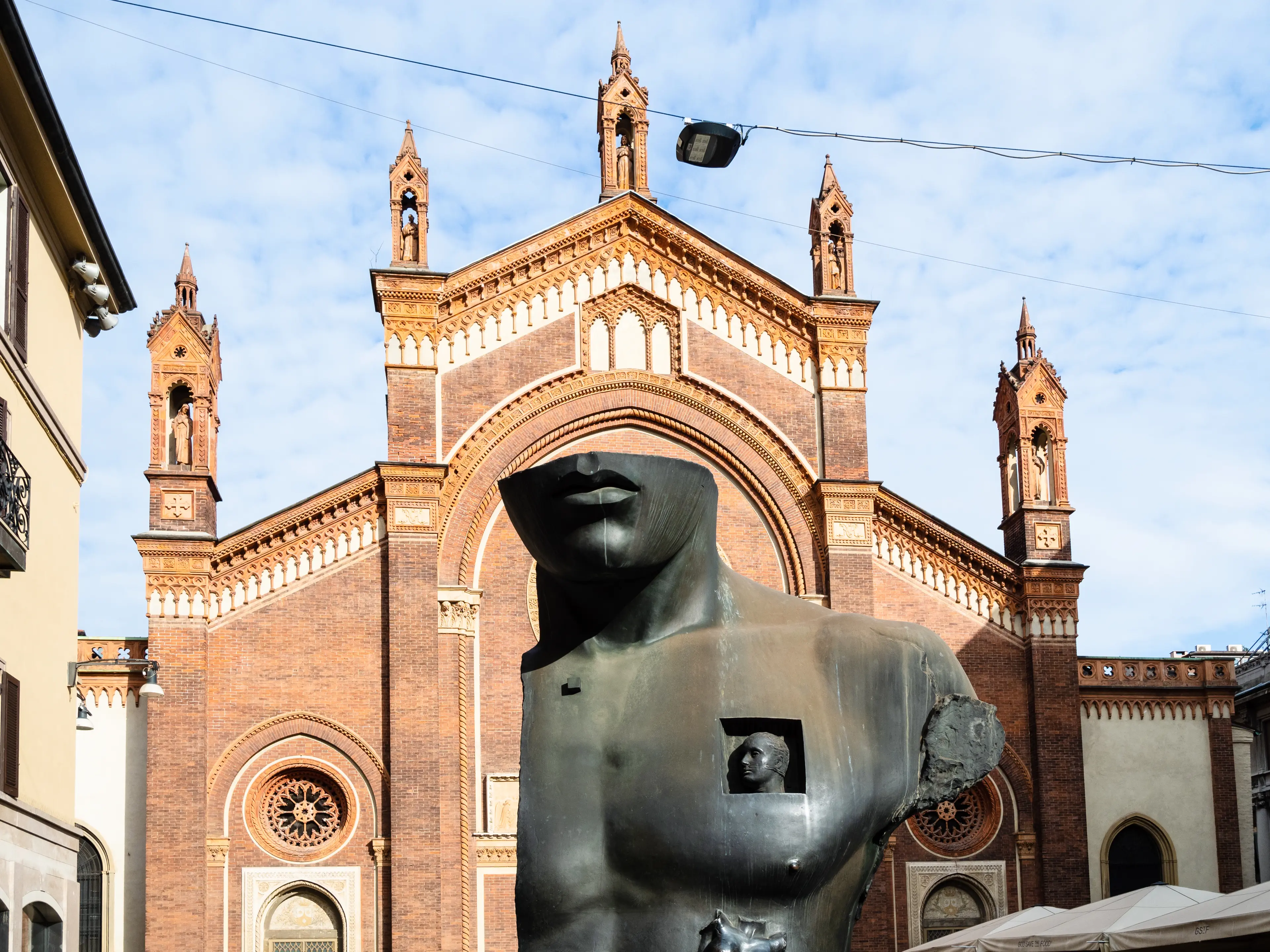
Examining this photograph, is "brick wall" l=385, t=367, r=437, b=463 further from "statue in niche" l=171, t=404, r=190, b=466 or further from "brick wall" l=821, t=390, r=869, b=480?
"brick wall" l=821, t=390, r=869, b=480

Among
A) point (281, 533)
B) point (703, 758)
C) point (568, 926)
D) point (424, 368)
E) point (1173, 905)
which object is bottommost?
point (1173, 905)

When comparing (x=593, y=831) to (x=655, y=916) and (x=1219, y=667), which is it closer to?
(x=655, y=916)

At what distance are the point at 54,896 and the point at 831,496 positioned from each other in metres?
14.1

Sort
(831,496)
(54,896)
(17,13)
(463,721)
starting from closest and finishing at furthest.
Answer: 1. (17,13)
2. (54,896)
3. (463,721)
4. (831,496)

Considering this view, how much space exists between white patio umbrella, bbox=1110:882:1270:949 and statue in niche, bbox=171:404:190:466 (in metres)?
16.7

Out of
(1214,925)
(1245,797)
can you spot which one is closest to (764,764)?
(1214,925)

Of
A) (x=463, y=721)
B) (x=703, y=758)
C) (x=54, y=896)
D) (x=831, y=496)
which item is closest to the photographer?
(x=703, y=758)

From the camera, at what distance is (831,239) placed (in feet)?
94.6

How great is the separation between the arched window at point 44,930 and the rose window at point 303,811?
6.05 meters

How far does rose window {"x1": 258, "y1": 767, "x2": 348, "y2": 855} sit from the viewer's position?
24734 millimetres

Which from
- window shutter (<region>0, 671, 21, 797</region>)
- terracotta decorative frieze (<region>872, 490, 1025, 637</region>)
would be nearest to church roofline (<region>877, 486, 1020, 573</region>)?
terracotta decorative frieze (<region>872, 490, 1025, 637</region>)

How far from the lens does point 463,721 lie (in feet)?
82.9

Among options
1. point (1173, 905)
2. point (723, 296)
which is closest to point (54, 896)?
point (1173, 905)

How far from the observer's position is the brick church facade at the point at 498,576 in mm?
24625
